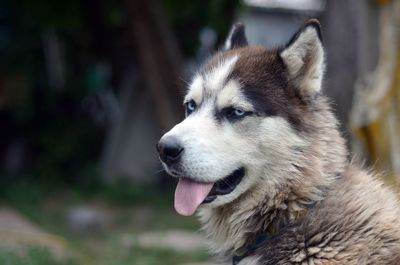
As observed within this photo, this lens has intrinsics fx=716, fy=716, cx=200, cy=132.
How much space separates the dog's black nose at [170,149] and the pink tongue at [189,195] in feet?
0.59

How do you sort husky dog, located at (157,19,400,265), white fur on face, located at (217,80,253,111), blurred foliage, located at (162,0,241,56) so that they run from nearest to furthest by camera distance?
1. husky dog, located at (157,19,400,265)
2. white fur on face, located at (217,80,253,111)
3. blurred foliage, located at (162,0,241,56)

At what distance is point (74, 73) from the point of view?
13688mm

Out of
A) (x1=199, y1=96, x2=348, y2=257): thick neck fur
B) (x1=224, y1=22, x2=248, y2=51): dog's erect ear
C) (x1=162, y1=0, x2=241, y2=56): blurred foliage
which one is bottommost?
(x1=199, y1=96, x2=348, y2=257): thick neck fur

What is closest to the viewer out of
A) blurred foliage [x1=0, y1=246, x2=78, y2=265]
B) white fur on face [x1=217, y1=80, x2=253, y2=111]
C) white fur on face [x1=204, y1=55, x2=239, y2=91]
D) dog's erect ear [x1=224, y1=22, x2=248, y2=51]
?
white fur on face [x1=217, y1=80, x2=253, y2=111]

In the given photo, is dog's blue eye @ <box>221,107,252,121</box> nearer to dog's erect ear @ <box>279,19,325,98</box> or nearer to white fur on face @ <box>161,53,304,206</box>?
white fur on face @ <box>161,53,304,206</box>

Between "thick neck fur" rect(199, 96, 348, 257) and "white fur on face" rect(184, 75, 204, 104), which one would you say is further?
"white fur on face" rect(184, 75, 204, 104)

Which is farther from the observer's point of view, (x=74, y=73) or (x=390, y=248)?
(x=74, y=73)

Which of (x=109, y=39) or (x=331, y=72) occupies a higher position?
(x=109, y=39)

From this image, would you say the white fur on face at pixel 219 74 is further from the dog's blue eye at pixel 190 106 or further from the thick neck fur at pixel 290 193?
the thick neck fur at pixel 290 193

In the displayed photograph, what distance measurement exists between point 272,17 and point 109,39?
6.76 metres

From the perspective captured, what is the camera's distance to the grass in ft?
23.5

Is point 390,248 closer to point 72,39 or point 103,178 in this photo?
point 103,178

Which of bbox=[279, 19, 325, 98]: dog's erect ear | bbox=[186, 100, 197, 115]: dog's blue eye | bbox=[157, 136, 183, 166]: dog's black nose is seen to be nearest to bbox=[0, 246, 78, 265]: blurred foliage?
bbox=[186, 100, 197, 115]: dog's blue eye

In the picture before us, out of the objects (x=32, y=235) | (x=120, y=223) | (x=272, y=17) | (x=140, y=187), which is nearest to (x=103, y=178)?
(x=140, y=187)
